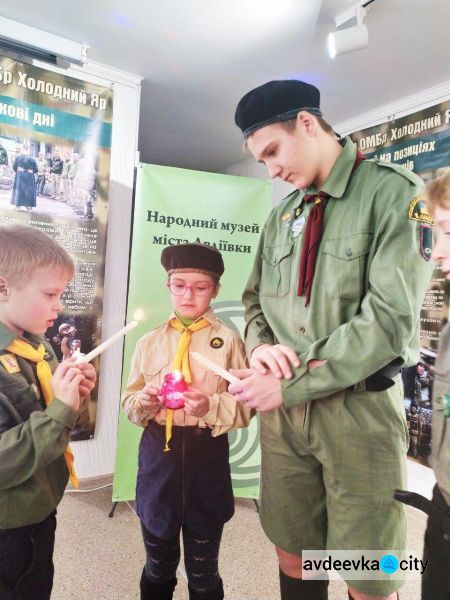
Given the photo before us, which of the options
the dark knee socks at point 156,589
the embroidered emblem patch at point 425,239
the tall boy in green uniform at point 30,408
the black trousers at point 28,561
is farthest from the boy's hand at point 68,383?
the embroidered emblem patch at point 425,239

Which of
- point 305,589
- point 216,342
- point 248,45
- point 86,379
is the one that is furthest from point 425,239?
point 305,589

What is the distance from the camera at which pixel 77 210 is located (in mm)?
1227

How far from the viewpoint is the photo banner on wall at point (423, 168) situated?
1.03 m

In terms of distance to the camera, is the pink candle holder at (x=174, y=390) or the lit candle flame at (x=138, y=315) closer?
the pink candle holder at (x=174, y=390)

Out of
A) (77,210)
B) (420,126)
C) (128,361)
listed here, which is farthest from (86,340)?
(420,126)

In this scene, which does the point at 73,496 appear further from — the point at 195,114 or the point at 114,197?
the point at 195,114

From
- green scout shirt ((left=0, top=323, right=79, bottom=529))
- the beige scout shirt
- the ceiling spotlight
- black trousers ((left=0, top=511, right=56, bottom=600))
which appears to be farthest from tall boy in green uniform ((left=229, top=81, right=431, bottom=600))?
black trousers ((left=0, top=511, right=56, bottom=600))

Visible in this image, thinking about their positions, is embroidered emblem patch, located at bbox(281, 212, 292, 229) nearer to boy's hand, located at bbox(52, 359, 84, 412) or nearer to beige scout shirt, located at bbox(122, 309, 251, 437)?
beige scout shirt, located at bbox(122, 309, 251, 437)

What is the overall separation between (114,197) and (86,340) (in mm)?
459

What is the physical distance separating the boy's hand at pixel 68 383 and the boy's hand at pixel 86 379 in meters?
0.02

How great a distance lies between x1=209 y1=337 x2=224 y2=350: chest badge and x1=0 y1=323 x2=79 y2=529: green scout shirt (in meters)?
0.42

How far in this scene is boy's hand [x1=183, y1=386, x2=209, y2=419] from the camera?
1.16 meters

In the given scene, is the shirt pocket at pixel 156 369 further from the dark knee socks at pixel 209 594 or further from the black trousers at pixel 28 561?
the dark knee socks at pixel 209 594

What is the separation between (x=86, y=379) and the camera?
115 cm
